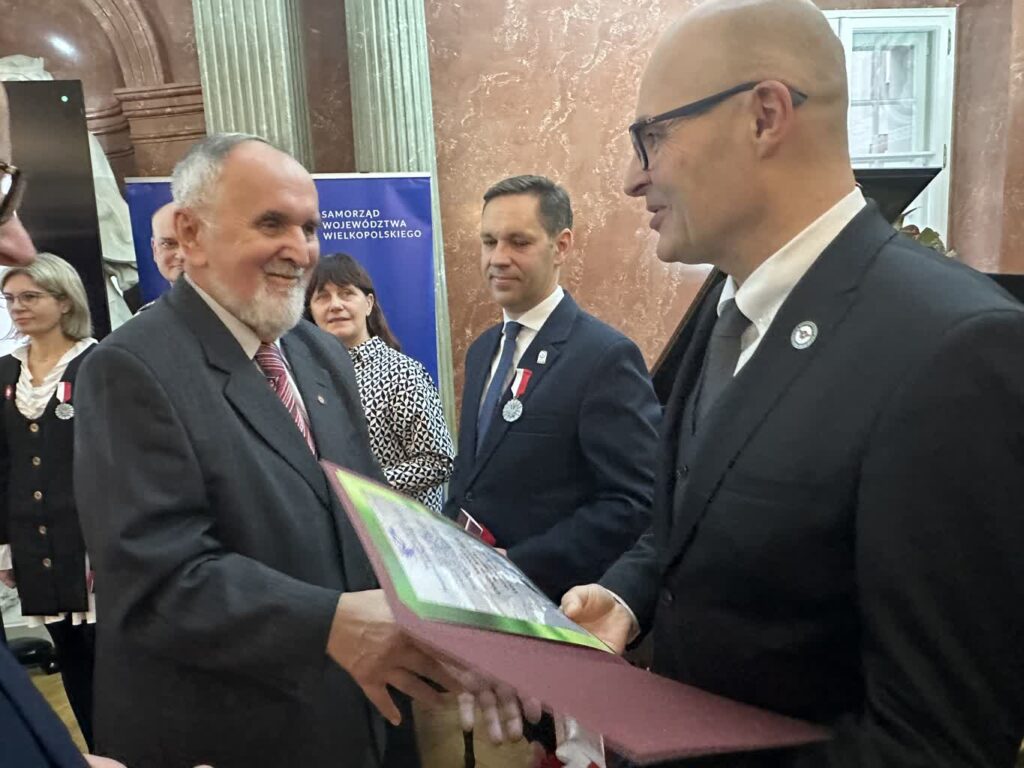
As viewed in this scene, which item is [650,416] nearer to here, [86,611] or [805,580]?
[805,580]

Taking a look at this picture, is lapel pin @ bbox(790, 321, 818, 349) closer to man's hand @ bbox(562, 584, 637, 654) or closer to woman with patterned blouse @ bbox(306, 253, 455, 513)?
man's hand @ bbox(562, 584, 637, 654)

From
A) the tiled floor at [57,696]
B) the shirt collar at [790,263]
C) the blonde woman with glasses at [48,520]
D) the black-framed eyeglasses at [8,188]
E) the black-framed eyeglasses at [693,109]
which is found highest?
the black-framed eyeglasses at [693,109]

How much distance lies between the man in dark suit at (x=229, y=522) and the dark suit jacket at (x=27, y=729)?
0.37m

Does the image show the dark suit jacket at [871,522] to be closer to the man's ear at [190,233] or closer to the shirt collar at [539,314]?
the man's ear at [190,233]

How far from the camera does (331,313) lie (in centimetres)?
299

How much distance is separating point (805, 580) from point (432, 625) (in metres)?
0.45

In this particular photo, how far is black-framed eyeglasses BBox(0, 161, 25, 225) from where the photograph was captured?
122 centimetres

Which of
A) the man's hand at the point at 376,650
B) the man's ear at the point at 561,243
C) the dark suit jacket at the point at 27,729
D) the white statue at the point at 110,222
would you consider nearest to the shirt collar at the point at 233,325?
the man's hand at the point at 376,650

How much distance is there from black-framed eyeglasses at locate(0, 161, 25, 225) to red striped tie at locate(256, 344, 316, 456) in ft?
1.81

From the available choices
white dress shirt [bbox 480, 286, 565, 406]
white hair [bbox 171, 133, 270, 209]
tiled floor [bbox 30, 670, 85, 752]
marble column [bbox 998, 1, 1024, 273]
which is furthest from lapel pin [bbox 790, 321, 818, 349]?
marble column [bbox 998, 1, 1024, 273]

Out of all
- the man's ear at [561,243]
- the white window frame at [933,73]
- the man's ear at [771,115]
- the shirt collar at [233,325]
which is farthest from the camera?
the white window frame at [933,73]

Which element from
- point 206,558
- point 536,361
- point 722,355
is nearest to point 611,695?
point 722,355

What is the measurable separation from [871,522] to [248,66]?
452 centimetres

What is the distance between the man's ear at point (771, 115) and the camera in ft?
3.40
